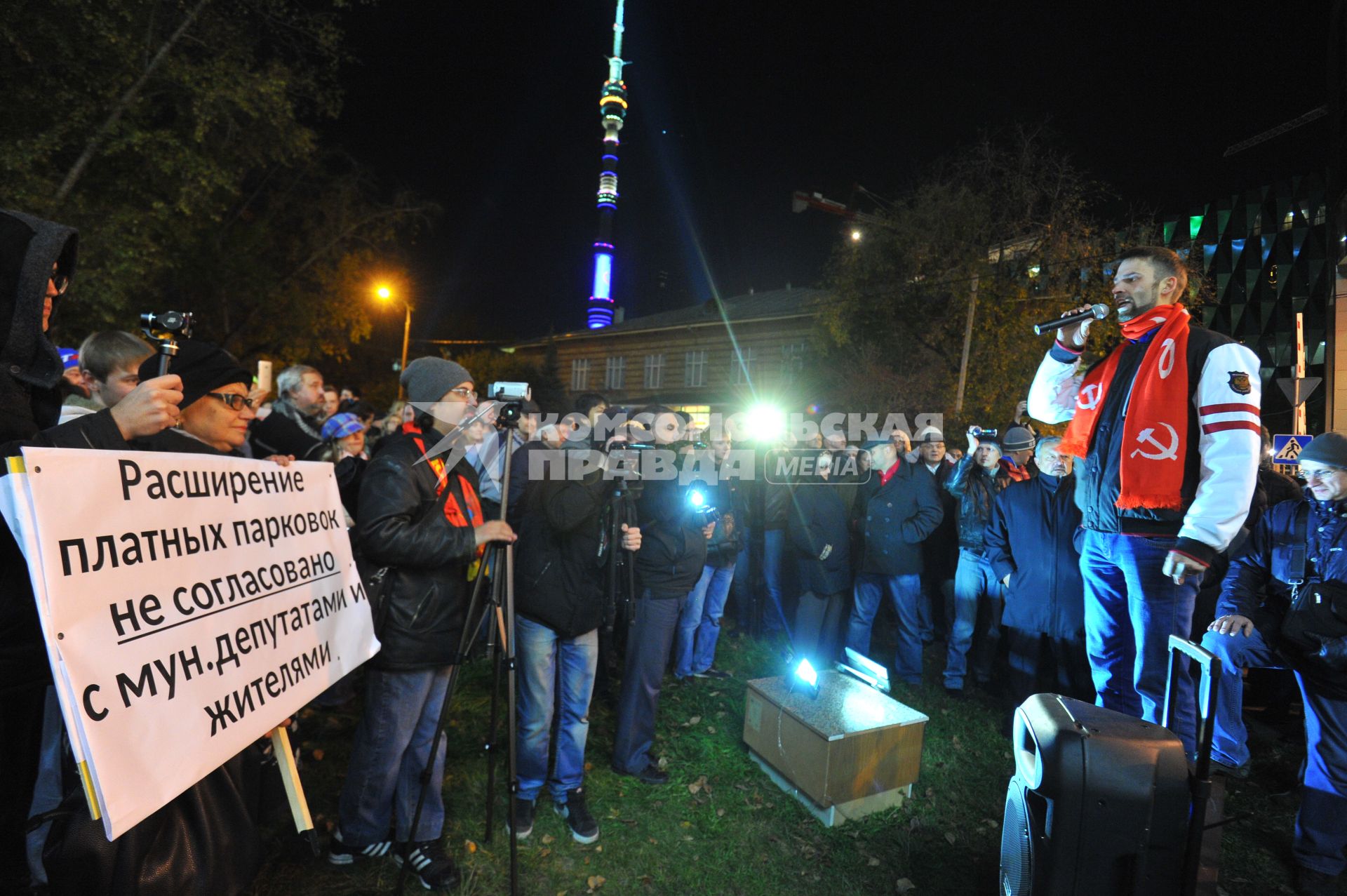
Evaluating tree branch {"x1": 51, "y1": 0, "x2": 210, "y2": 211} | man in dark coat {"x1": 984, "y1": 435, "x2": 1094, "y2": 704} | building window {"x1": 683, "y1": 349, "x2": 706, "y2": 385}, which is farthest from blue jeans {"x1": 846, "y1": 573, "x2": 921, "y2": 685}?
building window {"x1": 683, "y1": 349, "x2": 706, "y2": 385}

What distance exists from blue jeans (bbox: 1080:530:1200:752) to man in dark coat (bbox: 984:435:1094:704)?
2173 millimetres

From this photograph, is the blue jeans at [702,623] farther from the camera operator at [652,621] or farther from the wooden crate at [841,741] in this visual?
the wooden crate at [841,741]

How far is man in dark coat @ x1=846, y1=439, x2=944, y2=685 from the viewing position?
610 centimetres

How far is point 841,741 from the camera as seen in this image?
11.8ft

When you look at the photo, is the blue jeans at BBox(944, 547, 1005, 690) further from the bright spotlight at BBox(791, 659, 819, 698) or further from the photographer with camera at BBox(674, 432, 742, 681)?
the bright spotlight at BBox(791, 659, 819, 698)

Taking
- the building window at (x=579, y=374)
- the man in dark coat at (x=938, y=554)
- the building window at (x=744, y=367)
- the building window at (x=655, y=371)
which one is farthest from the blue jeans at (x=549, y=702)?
the building window at (x=579, y=374)

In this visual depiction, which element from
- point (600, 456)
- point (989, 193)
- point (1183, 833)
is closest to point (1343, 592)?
point (1183, 833)

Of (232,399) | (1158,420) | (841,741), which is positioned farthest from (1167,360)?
(232,399)

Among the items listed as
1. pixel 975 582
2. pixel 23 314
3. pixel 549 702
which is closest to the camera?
pixel 23 314

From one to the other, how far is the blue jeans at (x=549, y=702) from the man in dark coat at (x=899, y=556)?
3.41 m

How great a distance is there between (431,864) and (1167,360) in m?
4.07

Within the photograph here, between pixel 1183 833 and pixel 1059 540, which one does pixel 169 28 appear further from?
pixel 1183 833

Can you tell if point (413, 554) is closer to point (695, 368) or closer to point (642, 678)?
point (642, 678)

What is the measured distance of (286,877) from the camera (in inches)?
121
